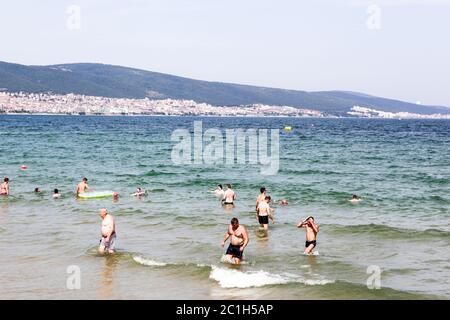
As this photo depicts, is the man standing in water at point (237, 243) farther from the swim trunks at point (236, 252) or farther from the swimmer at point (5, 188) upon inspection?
the swimmer at point (5, 188)

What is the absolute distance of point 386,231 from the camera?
2178 cm

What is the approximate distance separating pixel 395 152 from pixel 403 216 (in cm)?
3840

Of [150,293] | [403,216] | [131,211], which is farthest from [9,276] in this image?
[403,216]

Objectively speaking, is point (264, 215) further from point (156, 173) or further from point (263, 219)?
point (156, 173)

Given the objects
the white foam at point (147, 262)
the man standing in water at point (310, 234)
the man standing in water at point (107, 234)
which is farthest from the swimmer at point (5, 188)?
the man standing in water at point (310, 234)

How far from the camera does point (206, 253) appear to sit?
60.9ft

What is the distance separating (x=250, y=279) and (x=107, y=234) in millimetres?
5270

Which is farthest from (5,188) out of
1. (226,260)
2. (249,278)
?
(249,278)

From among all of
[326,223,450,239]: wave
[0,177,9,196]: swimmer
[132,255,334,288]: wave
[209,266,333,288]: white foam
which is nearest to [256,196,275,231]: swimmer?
[326,223,450,239]: wave

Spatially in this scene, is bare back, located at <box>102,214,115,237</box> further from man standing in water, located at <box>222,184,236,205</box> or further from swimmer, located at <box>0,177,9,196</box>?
swimmer, located at <box>0,177,9,196</box>

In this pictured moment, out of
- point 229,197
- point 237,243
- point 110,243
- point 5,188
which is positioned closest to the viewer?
point 237,243

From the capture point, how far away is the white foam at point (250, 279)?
14984 millimetres

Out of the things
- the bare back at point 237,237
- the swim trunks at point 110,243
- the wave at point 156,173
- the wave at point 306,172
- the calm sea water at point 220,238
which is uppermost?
the bare back at point 237,237

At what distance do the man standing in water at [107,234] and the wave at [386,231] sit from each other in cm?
883
